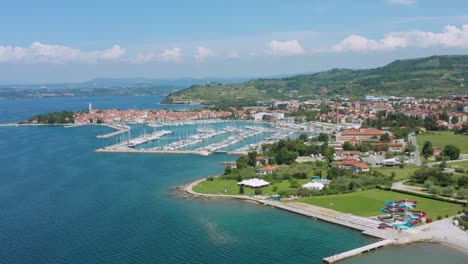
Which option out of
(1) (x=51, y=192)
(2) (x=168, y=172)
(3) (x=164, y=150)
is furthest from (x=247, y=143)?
(1) (x=51, y=192)

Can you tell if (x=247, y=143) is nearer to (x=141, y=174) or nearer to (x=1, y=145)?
(x=141, y=174)

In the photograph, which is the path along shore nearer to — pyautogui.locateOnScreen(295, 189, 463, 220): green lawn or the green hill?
pyautogui.locateOnScreen(295, 189, 463, 220): green lawn

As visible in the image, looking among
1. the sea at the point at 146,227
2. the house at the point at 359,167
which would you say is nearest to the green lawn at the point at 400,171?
the house at the point at 359,167

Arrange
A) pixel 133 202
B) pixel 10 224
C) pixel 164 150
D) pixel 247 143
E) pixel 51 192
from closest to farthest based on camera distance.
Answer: pixel 10 224
pixel 133 202
pixel 51 192
pixel 164 150
pixel 247 143

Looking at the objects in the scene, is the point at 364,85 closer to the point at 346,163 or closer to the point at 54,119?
the point at 54,119

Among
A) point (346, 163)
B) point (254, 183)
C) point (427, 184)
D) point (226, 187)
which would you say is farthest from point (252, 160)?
point (427, 184)
